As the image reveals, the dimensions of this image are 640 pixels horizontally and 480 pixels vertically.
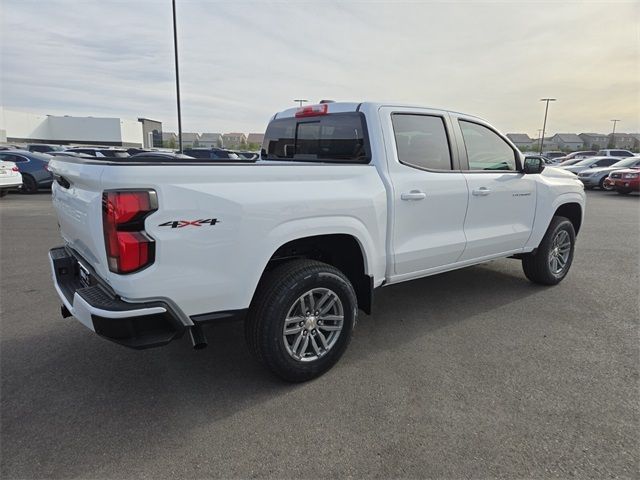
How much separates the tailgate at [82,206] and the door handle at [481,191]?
3.11 m

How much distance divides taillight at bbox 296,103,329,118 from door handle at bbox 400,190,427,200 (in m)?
1.09

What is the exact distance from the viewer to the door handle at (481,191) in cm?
405

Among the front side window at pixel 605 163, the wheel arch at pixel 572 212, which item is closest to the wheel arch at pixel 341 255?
the wheel arch at pixel 572 212

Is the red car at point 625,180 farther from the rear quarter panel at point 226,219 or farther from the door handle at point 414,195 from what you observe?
the rear quarter panel at point 226,219

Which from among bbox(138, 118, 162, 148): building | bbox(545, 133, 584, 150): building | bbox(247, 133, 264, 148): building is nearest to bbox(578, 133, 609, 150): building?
bbox(545, 133, 584, 150): building

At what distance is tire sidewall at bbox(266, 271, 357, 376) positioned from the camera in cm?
281

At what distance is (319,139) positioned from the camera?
4.05m

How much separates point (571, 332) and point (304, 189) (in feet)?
9.47

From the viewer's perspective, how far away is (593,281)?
5543 mm

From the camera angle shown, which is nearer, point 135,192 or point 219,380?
point 135,192

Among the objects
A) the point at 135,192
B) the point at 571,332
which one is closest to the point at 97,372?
the point at 135,192

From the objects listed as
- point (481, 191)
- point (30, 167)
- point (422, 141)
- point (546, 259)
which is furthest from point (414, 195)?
point (30, 167)

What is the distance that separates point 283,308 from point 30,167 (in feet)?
52.0

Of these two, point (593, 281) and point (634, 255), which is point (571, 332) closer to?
point (593, 281)
